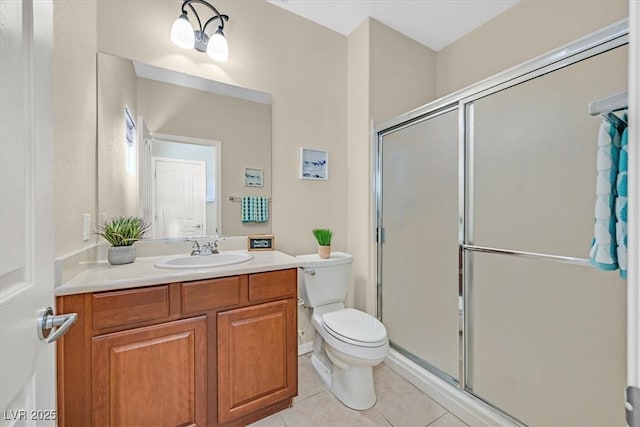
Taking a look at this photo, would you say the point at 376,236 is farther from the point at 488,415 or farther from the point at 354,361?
the point at 488,415

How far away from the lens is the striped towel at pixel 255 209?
6.31ft

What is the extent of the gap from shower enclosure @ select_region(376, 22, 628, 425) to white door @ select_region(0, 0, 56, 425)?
1779 mm

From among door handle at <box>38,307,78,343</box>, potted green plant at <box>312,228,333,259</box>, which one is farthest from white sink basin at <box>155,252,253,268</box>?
door handle at <box>38,307,78,343</box>

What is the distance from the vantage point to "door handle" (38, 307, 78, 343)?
1.81 ft

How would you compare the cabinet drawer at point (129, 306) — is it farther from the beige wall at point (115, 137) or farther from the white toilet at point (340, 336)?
the white toilet at point (340, 336)

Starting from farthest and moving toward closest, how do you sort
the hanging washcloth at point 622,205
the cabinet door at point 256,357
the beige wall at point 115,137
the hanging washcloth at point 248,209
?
the hanging washcloth at point 248,209, the beige wall at point 115,137, the cabinet door at point 256,357, the hanging washcloth at point 622,205

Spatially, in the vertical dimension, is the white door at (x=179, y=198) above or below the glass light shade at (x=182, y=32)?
below

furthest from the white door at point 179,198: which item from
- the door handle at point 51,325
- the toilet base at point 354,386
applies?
the toilet base at point 354,386

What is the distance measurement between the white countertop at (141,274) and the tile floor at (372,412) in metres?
0.84

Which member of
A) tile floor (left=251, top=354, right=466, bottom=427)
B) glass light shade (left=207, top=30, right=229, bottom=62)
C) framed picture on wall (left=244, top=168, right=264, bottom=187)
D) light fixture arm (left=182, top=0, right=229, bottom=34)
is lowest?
tile floor (left=251, top=354, right=466, bottom=427)

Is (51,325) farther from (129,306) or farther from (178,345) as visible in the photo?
(178,345)

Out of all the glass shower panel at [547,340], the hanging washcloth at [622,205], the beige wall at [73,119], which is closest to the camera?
the hanging washcloth at [622,205]

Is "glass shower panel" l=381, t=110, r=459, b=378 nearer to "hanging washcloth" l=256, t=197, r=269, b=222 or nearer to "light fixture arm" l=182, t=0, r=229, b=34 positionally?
"hanging washcloth" l=256, t=197, r=269, b=222

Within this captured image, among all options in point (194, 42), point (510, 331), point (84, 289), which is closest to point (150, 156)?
point (194, 42)
